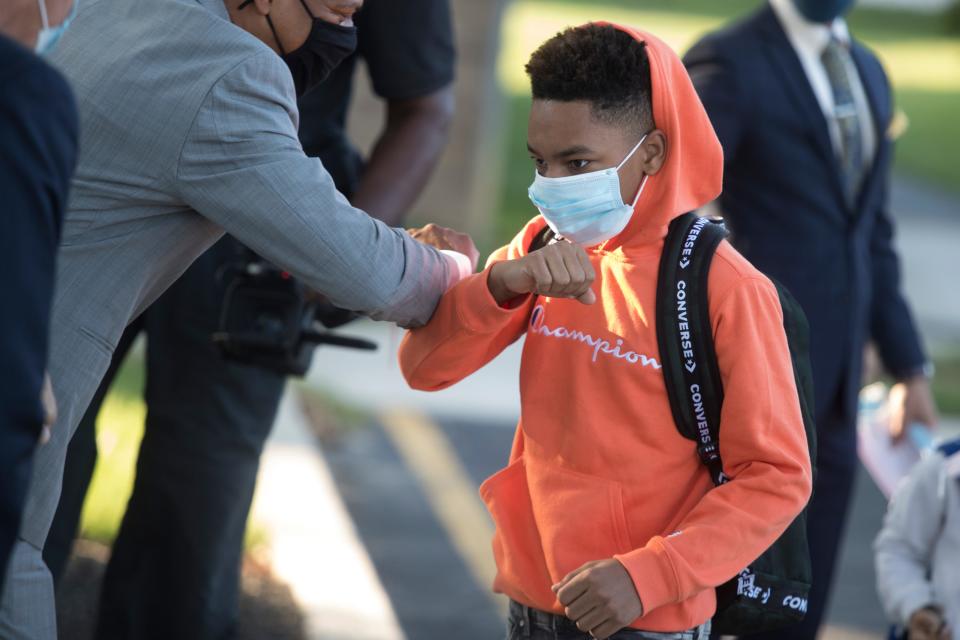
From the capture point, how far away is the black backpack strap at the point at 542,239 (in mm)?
2916

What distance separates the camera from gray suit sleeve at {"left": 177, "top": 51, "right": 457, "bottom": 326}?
2.44 metres

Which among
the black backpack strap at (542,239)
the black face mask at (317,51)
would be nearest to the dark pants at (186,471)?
the black face mask at (317,51)

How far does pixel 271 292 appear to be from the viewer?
142 inches

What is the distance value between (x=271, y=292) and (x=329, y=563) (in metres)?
1.74

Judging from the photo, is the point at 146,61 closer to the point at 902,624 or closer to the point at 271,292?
the point at 271,292

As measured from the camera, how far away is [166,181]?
2.45 metres

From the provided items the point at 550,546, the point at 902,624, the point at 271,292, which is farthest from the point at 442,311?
the point at 902,624

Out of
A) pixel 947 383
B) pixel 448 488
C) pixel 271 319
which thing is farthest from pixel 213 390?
pixel 947 383

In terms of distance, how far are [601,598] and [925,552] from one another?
5.33ft

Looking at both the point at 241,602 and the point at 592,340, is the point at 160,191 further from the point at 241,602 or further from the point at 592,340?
the point at 241,602

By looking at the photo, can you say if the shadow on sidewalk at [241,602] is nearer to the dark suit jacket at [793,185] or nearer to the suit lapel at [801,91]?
the dark suit jacket at [793,185]

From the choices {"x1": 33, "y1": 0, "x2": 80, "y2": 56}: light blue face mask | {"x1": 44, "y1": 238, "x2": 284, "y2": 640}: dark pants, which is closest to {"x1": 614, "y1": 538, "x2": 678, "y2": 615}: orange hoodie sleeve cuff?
{"x1": 33, "y1": 0, "x2": 80, "y2": 56}: light blue face mask

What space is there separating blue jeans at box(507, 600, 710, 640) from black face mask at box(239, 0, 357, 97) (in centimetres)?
107

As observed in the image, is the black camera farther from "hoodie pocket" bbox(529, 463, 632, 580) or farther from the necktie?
the necktie
